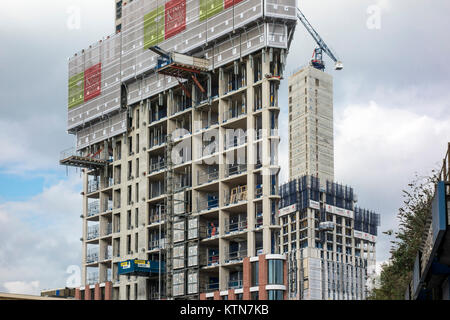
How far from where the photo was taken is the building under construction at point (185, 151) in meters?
103

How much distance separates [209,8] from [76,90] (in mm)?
37360

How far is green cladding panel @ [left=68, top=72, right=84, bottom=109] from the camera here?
450 feet

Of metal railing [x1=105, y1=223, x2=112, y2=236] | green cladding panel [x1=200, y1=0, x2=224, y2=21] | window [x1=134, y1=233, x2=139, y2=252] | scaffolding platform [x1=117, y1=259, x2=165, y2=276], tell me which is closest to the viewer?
green cladding panel [x1=200, y1=0, x2=224, y2=21]

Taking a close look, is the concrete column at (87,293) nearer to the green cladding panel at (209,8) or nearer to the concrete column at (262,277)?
the concrete column at (262,277)

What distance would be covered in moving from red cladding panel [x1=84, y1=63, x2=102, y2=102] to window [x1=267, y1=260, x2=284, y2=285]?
48.0 m

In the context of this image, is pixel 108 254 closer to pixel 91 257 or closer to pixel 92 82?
pixel 91 257

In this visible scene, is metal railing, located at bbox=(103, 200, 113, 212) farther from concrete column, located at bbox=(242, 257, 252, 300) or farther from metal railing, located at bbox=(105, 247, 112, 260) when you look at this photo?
concrete column, located at bbox=(242, 257, 252, 300)

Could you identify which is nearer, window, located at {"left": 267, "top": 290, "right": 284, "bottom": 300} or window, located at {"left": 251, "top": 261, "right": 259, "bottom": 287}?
window, located at {"left": 267, "top": 290, "right": 284, "bottom": 300}

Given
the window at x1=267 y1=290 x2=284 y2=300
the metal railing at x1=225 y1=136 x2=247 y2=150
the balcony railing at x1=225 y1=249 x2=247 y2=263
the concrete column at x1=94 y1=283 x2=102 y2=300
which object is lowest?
the window at x1=267 y1=290 x2=284 y2=300

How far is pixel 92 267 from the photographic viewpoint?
5305 inches

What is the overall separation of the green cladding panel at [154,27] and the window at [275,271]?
3923 centimetres

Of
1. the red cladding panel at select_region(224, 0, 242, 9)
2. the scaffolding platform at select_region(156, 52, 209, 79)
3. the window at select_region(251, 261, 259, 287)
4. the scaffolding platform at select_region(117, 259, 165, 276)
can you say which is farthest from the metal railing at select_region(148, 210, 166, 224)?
the red cladding panel at select_region(224, 0, 242, 9)

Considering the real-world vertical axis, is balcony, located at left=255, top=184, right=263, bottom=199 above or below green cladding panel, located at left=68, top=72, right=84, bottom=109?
below

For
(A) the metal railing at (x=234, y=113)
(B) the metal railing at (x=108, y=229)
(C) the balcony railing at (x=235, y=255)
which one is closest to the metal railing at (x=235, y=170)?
(A) the metal railing at (x=234, y=113)
